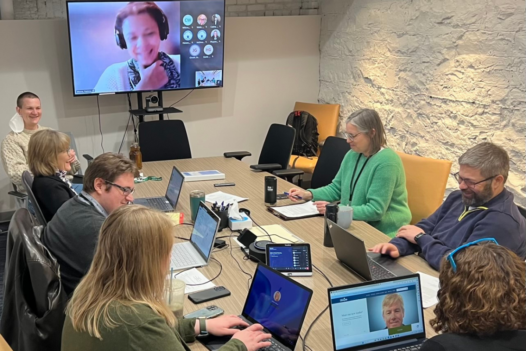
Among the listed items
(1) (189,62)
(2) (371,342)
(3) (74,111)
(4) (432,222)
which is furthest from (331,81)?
(2) (371,342)

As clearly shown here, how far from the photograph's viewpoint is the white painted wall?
4852 mm

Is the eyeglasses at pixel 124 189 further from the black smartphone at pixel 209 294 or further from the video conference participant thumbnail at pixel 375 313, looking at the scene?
the video conference participant thumbnail at pixel 375 313

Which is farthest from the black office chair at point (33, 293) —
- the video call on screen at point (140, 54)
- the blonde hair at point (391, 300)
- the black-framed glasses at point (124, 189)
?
the video call on screen at point (140, 54)

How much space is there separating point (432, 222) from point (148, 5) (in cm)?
336

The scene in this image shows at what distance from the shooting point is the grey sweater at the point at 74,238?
2.22 m

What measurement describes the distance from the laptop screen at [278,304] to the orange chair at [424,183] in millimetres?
1678

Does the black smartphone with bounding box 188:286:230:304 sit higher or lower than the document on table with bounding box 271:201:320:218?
lower

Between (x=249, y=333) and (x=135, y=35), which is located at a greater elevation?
(x=135, y=35)

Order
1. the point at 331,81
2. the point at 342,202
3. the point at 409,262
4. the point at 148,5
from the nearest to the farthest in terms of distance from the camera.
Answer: the point at 409,262 → the point at 342,202 → the point at 148,5 → the point at 331,81

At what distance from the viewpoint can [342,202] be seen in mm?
3340

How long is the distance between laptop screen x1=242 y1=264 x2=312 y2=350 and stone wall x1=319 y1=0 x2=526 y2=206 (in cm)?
248

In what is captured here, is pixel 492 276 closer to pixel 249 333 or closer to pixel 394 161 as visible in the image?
pixel 249 333

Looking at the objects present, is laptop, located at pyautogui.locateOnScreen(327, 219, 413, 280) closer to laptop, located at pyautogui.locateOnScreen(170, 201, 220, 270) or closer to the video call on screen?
laptop, located at pyautogui.locateOnScreen(170, 201, 220, 270)

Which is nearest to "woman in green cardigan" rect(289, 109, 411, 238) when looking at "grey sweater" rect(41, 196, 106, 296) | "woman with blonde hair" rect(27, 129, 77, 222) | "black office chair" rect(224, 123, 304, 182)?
"black office chair" rect(224, 123, 304, 182)
